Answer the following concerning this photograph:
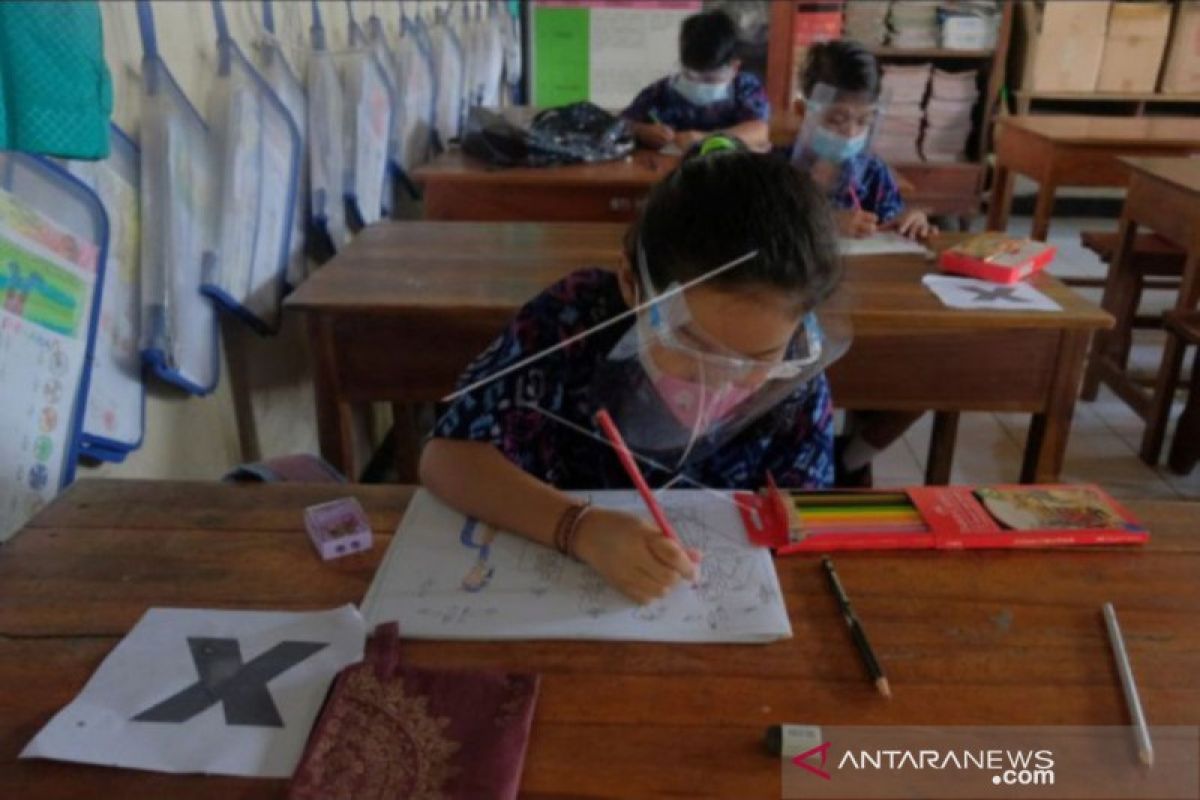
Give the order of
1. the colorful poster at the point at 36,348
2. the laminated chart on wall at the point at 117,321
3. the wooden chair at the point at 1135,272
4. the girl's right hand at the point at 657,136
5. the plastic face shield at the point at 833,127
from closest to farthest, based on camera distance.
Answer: the colorful poster at the point at 36,348, the laminated chart on wall at the point at 117,321, the plastic face shield at the point at 833,127, the wooden chair at the point at 1135,272, the girl's right hand at the point at 657,136

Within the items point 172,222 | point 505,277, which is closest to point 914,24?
point 505,277

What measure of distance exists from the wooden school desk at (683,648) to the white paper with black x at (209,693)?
0.01 meters

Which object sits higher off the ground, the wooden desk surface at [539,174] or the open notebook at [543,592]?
→ the wooden desk surface at [539,174]

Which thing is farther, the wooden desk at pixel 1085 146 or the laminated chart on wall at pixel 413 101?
the wooden desk at pixel 1085 146

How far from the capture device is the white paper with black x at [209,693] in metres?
0.62

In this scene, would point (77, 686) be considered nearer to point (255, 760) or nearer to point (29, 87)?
point (255, 760)

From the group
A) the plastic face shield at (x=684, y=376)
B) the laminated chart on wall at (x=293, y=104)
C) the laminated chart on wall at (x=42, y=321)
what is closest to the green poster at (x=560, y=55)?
the laminated chart on wall at (x=293, y=104)

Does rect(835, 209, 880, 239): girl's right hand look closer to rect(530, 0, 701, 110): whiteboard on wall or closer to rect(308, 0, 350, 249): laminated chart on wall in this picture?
rect(308, 0, 350, 249): laminated chart on wall

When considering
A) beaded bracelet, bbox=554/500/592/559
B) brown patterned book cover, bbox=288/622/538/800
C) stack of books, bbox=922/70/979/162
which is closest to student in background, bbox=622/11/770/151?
stack of books, bbox=922/70/979/162

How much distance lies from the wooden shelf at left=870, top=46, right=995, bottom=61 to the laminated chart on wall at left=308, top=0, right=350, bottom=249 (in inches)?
135

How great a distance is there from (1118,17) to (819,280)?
3148mm

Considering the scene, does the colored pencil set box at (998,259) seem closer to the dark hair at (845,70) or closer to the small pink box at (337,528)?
the dark hair at (845,70)

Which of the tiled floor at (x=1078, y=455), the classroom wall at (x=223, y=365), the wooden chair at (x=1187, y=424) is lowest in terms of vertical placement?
the tiled floor at (x=1078, y=455)

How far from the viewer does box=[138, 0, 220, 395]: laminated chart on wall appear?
1292 mm
